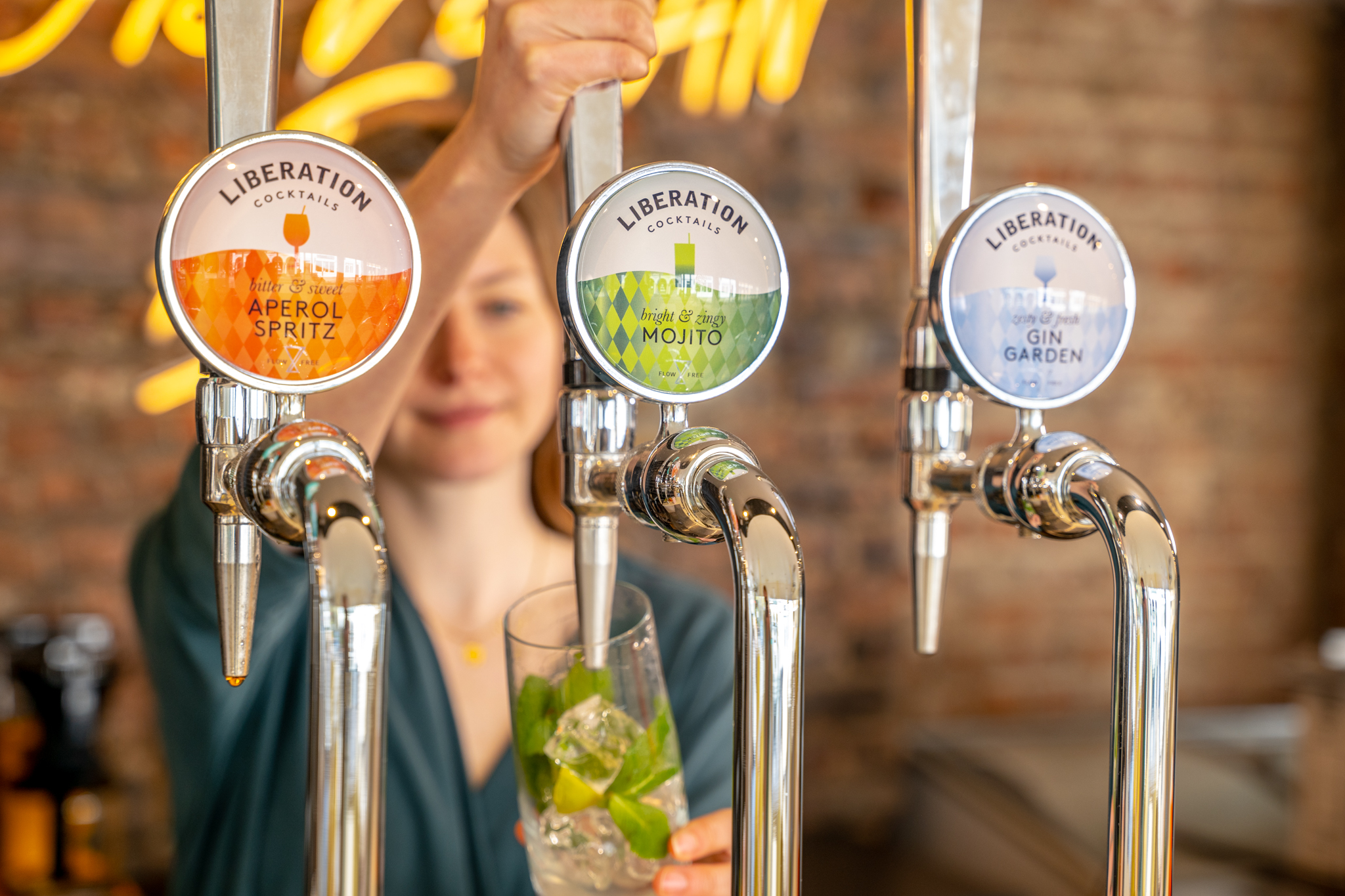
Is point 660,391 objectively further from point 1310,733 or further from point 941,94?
point 1310,733

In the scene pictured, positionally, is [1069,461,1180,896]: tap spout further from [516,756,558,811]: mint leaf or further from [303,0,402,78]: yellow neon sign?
[303,0,402,78]: yellow neon sign

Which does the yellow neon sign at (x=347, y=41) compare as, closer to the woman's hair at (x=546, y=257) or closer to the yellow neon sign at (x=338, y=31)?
the yellow neon sign at (x=338, y=31)

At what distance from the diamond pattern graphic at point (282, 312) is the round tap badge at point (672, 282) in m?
0.08

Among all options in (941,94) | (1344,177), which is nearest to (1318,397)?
(1344,177)

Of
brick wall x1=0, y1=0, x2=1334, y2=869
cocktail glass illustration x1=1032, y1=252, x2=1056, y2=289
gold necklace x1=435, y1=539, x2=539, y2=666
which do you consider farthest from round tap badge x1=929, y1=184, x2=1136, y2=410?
brick wall x1=0, y1=0, x2=1334, y2=869

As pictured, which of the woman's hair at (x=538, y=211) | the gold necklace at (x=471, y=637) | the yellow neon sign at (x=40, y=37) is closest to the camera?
the woman's hair at (x=538, y=211)

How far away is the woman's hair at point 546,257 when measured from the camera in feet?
4.07

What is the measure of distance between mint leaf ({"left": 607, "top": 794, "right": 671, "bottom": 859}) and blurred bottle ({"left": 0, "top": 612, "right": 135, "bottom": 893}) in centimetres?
132

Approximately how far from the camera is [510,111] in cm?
46

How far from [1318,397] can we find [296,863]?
2.68 m

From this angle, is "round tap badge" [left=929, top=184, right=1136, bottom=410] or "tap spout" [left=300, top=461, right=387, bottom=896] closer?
"tap spout" [left=300, top=461, right=387, bottom=896]

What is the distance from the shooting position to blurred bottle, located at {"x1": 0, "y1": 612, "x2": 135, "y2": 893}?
151 cm

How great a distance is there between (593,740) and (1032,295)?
13.1 inches

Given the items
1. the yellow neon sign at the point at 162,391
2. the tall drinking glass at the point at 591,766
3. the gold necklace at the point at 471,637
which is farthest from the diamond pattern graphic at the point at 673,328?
the yellow neon sign at the point at 162,391
